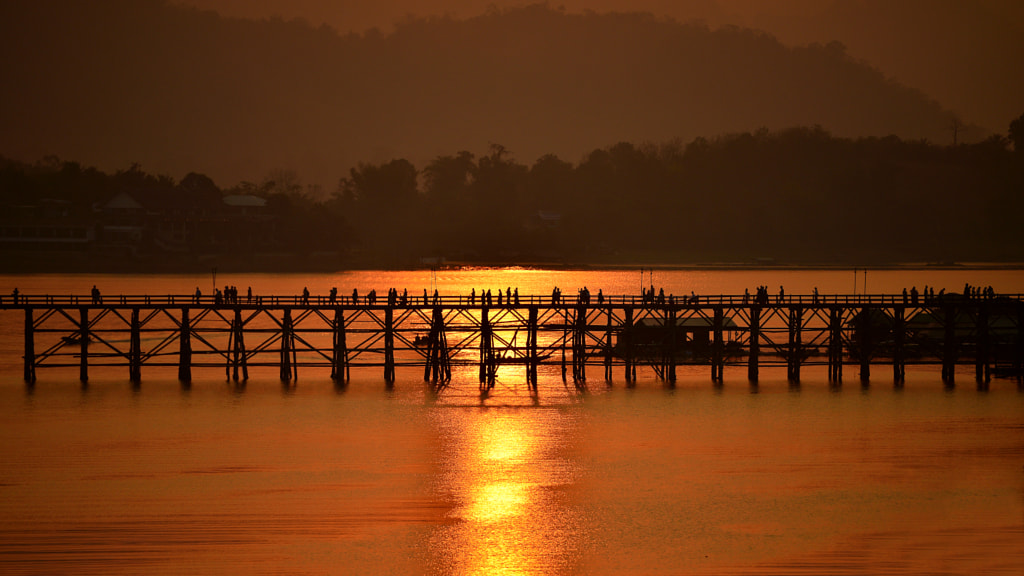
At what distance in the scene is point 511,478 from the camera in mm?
46594

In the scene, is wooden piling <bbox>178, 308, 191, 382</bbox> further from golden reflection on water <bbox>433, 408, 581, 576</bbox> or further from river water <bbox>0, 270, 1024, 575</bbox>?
golden reflection on water <bbox>433, 408, 581, 576</bbox>

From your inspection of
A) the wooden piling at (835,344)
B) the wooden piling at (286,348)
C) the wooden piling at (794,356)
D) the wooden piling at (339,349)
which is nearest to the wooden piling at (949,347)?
the wooden piling at (835,344)

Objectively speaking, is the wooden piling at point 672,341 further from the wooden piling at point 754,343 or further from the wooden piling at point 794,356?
the wooden piling at point 794,356

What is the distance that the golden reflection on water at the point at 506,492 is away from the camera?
36.8 meters

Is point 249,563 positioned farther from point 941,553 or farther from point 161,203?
point 161,203

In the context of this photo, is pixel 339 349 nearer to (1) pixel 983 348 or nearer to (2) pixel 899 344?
(2) pixel 899 344

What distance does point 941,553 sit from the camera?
122 ft

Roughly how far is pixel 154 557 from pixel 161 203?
147102 millimetres

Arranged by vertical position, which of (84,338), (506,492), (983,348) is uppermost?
(84,338)

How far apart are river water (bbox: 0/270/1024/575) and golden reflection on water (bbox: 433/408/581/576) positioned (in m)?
0.14

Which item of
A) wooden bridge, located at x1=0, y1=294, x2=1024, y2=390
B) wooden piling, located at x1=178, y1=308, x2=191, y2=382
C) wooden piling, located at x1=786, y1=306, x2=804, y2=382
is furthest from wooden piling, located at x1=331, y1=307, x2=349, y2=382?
wooden piling, located at x1=786, y1=306, x2=804, y2=382

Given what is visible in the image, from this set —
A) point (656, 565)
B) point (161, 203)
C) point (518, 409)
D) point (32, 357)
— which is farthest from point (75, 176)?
point (656, 565)

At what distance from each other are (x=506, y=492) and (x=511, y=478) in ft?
7.23

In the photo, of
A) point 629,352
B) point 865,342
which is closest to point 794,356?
point 865,342
